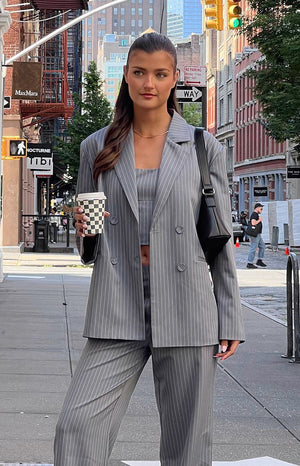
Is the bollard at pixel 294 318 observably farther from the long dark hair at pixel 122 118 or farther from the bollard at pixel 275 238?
the bollard at pixel 275 238

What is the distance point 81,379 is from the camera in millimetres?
3557

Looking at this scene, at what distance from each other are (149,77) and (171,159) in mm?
321

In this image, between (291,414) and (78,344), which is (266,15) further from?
(291,414)

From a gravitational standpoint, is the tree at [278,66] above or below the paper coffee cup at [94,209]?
above

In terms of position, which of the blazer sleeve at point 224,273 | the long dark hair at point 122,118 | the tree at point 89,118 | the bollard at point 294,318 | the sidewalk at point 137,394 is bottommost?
the sidewalk at point 137,394

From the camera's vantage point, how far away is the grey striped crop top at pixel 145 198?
12.1 feet

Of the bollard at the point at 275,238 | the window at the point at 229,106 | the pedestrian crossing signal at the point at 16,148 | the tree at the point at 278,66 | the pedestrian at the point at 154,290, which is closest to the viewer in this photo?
the pedestrian at the point at 154,290

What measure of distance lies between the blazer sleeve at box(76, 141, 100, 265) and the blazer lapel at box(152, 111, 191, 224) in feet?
0.83

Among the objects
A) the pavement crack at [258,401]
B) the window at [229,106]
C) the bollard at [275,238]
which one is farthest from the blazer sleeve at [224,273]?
the window at [229,106]

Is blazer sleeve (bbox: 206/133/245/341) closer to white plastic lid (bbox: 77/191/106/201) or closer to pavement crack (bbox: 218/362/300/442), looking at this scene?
white plastic lid (bbox: 77/191/106/201)

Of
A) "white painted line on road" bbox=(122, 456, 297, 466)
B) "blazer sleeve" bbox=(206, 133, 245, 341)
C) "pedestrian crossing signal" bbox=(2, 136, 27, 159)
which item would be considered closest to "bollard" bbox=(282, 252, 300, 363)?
"white painted line on road" bbox=(122, 456, 297, 466)

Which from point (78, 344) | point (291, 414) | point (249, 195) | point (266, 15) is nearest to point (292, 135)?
point (266, 15)

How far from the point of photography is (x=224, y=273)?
12.6 feet

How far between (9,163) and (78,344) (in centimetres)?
2303
